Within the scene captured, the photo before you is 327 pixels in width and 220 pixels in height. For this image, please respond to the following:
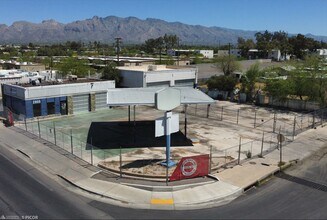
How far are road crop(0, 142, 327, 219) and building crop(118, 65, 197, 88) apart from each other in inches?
1292

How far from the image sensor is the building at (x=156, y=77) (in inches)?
2135

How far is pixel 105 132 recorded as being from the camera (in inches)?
1330

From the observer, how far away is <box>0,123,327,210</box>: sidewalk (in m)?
18.9

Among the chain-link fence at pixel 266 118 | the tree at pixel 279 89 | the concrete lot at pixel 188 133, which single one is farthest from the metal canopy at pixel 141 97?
the tree at pixel 279 89

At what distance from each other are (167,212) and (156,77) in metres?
39.1

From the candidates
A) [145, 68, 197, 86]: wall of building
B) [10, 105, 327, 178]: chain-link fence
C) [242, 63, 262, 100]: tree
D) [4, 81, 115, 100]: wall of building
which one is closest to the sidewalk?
[10, 105, 327, 178]: chain-link fence

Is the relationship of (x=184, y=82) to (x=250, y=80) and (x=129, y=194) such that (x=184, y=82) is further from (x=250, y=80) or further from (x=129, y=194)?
(x=129, y=194)

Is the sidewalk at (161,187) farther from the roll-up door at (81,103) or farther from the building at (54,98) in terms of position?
the roll-up door at (81,103)

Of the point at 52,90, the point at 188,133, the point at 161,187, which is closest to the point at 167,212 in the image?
the point at 161,187

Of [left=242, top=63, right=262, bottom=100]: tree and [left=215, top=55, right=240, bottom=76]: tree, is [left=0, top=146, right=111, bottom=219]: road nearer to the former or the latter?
[left=242, top=63, right=262, bottom=100]: tree

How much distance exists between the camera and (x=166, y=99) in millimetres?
22328

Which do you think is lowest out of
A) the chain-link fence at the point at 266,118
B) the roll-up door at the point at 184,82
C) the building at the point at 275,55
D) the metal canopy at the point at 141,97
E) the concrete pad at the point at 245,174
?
the concrete pad at the point at 245,174

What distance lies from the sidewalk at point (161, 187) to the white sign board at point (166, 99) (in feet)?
17.0

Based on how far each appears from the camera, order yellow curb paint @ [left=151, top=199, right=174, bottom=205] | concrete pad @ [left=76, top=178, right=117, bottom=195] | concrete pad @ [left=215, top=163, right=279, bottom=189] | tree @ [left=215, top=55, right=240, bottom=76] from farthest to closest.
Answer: tree @ [left=215, top=55, right=240, bottom=76], concrete pad @ [left=215, top=163, right=279, bottom=189], concrete pad @ [left=76, top=178, right=117, bottom=195], yellow curb paint @ [left=151, top=199, right=174, bottom=205]
